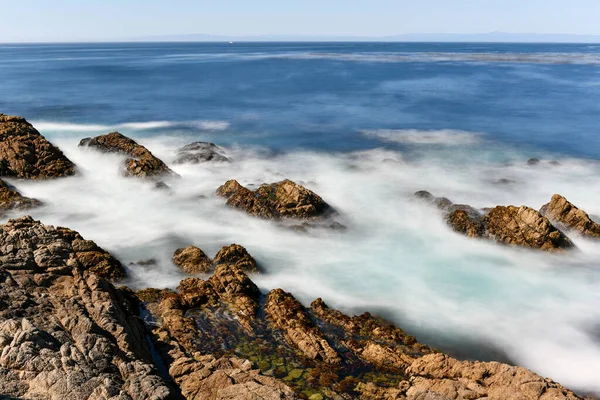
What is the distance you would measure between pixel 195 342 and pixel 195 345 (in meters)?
0.13

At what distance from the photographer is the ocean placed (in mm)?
14656

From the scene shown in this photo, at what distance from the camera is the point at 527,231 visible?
18438mm

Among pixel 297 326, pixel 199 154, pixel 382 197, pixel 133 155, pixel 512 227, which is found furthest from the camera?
pixel 199 154

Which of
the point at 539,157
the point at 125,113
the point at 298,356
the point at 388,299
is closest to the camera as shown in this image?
the point at 298,356

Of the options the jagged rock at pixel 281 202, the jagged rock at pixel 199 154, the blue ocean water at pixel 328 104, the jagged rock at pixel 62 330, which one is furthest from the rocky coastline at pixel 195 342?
the blue ocean water at pixel 328 104

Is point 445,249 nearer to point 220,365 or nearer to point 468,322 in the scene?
point 468,322

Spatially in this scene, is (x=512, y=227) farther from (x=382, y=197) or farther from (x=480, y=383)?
(x=480, y=383)

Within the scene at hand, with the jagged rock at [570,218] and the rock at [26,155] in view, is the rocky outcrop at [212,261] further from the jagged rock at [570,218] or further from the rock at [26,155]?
the jagged rock at [570,218]

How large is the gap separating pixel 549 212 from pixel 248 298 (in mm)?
13978

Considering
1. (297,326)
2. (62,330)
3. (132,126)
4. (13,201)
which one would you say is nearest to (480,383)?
(297,326)

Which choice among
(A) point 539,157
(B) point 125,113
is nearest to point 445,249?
(A) point 539,157

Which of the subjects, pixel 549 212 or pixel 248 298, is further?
pixel 549 212

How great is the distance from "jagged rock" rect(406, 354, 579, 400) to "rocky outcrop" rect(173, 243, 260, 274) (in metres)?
7.36

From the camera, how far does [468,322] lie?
14211 mm
